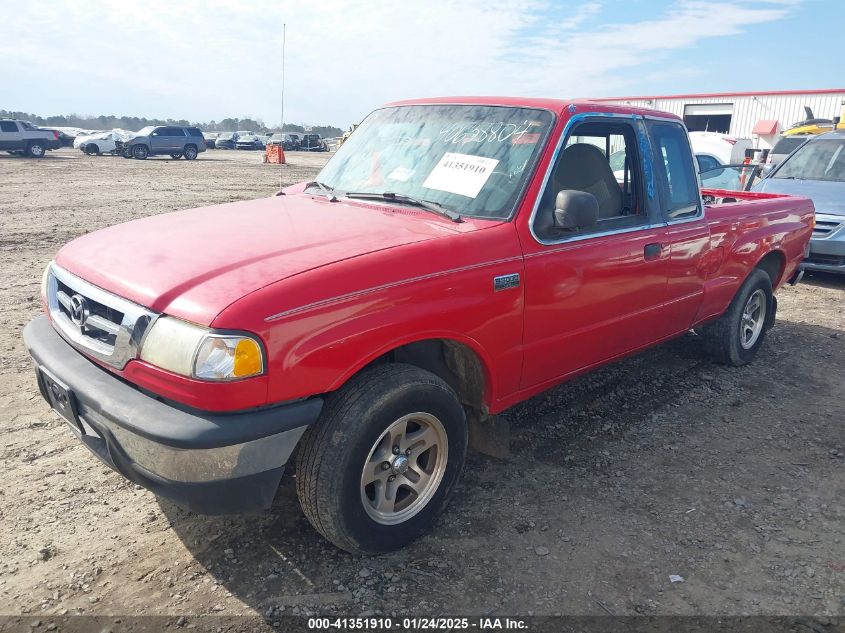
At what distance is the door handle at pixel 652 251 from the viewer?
382cm

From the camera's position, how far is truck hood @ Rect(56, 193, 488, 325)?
2404 mm

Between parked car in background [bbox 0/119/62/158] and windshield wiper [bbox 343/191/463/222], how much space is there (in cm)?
3342

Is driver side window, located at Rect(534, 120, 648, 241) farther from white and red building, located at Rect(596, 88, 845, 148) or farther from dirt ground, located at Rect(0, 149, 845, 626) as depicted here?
white and red building, located at Rect(596, 88, 845, 148)

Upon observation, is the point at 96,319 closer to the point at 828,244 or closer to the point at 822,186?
the point at 828,244

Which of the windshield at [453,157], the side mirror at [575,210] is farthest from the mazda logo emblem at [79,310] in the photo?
the side mirror at [575,210]

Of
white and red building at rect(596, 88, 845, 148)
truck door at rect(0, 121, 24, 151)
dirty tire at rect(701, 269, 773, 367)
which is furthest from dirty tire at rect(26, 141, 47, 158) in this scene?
dirty tire at rect(701, 269, 773, 367)

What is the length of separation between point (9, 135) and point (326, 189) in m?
33.1

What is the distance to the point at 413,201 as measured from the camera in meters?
3.32

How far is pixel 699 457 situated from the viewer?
3873mm

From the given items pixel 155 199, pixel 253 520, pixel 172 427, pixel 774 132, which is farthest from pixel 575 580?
pixel 774 132

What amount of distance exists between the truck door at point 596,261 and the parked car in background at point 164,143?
34.5m

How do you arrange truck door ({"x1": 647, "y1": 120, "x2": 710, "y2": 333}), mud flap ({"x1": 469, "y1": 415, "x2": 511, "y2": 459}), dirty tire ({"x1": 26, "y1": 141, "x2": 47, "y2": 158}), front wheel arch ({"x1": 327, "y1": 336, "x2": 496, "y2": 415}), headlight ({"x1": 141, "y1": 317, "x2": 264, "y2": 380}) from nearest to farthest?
headlight ({"x1": 141, "y1": 317, "x2": 264, "y2": 380}), front wheel arch ({"x1": 327, "y1": 336, "x2": 496, "y2": 415}), mud flap ({"x1": 469, "y1": 415, "x2": 511, "y2": 459}), truck door ({"x1": 647, "y1": 120, "x2": 710, "y2": 333}), dirty tire ({"x1": 26, "y1": 141, "x2": 47, "y2": 158})

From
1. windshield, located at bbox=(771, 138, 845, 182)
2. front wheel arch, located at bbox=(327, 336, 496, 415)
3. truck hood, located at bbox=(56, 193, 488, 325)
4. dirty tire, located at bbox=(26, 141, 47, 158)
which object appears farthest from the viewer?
dirty tire, located at bbox=(26, 141, 47, 158)

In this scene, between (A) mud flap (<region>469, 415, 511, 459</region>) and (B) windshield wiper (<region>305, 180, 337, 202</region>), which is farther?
(B) windshield wiper (<region>305, 180, 337, 202</region>)
